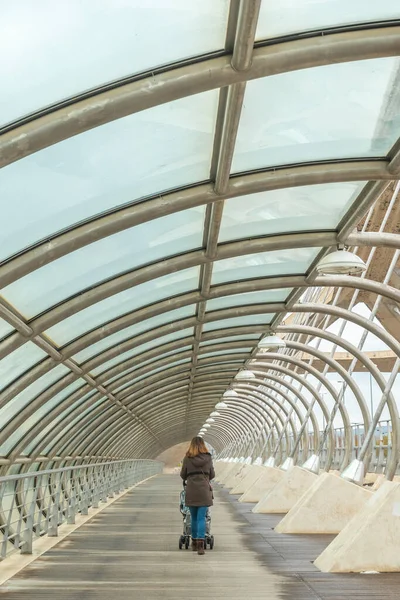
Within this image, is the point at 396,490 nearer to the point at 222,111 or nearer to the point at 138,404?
the point at 222,111

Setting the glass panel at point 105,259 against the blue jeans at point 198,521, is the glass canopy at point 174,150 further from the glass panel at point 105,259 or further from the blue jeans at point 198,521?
the blue jeans at point 198,521

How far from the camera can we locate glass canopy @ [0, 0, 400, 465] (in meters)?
6.83

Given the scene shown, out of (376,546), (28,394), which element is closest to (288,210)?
(376,546)

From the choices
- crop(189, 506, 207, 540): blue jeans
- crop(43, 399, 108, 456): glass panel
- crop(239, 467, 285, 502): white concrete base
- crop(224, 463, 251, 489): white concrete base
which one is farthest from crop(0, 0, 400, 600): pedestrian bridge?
crop(224, 463, 251, 489): white concrete base

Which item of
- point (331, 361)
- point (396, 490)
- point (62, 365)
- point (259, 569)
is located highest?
point (331, 361)

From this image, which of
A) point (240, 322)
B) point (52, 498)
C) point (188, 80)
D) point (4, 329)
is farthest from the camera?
point (52, 498)

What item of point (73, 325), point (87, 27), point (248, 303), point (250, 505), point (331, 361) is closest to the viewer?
point (87, 27)

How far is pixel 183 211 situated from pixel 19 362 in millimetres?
5807

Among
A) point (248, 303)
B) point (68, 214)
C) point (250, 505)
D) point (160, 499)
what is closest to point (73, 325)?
point (248, 303)

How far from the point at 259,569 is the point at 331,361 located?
11.9m

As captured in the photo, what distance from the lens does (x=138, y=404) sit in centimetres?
3133

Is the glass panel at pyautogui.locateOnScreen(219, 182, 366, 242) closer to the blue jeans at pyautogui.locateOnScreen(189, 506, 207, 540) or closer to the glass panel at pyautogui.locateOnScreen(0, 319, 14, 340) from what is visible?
the glass panel at pyautogui.locateOnScreen(0, 319, 14, 340)

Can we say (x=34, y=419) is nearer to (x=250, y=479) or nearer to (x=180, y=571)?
(x=180, y=571)

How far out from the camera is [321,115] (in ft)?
28.8
